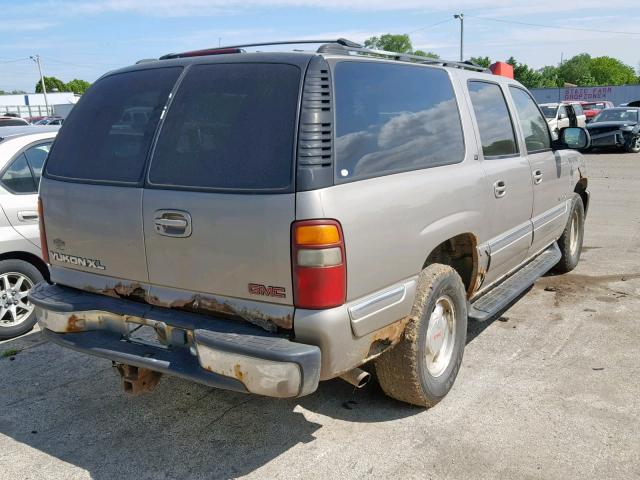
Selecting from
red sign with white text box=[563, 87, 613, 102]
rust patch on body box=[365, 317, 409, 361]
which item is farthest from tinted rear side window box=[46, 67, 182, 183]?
red sign with white text box=[563, 87, 613, 102]

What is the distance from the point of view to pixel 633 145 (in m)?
20.5

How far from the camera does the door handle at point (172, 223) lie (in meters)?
2.96

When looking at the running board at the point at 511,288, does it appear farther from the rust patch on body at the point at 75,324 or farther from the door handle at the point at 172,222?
the rust patch on body at the point at 75,324

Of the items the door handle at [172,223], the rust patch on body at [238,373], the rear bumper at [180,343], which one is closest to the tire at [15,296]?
the rear bumper at [180,343]

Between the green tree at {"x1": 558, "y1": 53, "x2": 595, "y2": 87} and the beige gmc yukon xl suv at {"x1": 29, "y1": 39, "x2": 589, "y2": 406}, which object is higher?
the green tree at {"x1": 558, "y1": 53, "x2": 595, "y2": 87}

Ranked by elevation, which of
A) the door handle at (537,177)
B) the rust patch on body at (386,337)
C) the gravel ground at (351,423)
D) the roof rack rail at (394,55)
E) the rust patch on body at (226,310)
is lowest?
the gravel ground at (351,423)

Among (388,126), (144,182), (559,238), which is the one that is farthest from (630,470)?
(559,238)

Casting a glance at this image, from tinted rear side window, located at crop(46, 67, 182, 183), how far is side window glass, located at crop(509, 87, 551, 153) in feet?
9.82

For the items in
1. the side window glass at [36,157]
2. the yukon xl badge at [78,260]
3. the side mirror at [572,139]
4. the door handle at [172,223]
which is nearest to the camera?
the door handle at [172,223]

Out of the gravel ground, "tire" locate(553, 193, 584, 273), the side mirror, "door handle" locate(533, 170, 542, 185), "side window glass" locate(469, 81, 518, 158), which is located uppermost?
"side window glass" locate(469, 81, 518, 158)

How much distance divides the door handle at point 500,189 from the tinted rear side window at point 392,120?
0.45 m

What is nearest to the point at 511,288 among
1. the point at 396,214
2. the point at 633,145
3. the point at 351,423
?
the point at 351,423

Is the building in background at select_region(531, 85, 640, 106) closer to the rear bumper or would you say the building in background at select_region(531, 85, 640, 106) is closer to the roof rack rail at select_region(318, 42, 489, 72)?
the roof rack rail at select_region(318, 42, 489, 72)

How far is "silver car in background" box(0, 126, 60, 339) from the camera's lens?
16.1 feet
